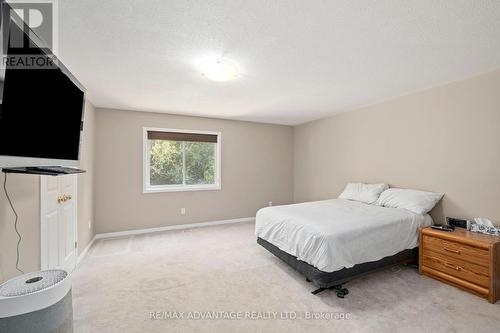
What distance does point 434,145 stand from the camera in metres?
2.90

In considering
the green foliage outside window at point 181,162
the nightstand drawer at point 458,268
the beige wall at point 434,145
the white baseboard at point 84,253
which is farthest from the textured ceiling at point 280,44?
the white baseboard at point 84,253

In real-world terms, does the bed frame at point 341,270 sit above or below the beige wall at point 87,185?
below

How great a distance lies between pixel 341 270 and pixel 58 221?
2.94m

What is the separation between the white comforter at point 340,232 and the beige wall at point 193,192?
1.97m

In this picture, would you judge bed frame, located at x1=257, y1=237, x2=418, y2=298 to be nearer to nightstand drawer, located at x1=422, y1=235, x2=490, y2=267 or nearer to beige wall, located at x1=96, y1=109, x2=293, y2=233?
nightstand drawer, located at x1=422, y1=235, x2=490, y2=267

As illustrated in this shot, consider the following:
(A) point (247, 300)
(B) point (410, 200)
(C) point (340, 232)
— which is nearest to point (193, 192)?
(A) point (247, 300)

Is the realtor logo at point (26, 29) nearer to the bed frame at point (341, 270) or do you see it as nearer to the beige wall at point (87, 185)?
the beige wall at point (87, 185)

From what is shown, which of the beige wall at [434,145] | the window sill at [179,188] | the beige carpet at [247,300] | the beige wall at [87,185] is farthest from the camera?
the window sill at [179,188]

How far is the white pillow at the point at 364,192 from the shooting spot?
3.34m

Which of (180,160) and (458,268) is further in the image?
(180,160)

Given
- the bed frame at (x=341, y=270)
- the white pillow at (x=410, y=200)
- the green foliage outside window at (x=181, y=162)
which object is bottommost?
the bed frame at (x=341, y=270)

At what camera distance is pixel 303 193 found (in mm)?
5234

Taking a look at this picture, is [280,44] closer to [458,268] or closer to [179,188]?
[458,268]

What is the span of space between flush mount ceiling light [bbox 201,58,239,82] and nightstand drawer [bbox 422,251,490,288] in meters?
3.01
